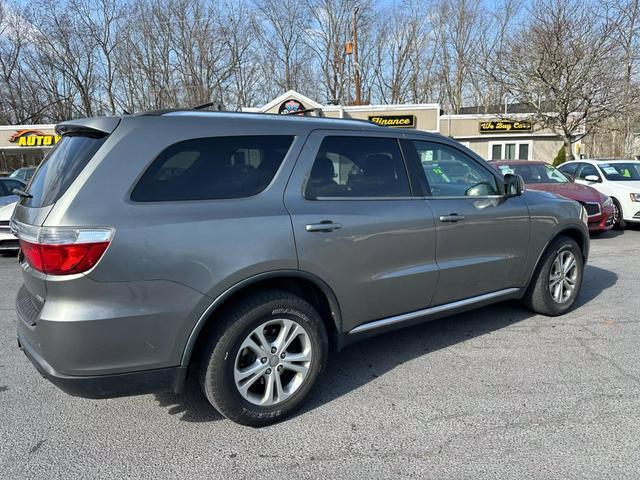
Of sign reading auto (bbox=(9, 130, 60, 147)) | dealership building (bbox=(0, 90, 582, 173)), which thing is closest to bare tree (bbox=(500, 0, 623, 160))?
dealership building (bbox=(0, 90, 582, 173))

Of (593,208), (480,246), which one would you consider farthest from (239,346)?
(593,208)

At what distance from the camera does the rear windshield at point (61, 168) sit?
235 cm

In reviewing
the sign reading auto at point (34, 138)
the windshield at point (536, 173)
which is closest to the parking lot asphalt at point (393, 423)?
the windshield at point (536, 173)

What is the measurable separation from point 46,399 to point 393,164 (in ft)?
9.61

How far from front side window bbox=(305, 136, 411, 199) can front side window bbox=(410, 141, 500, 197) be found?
11.8 inches

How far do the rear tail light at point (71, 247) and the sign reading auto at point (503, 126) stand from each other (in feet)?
86.8

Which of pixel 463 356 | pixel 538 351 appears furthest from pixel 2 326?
pixel 538 351

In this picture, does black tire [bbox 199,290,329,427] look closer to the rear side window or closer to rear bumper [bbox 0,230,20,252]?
the rear side window

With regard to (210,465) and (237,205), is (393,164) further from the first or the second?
(210,465)

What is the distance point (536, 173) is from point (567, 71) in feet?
43.9

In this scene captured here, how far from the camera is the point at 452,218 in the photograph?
11.4ft

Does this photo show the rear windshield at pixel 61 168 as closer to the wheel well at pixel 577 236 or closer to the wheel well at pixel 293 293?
the wheel well at pixel 293 293

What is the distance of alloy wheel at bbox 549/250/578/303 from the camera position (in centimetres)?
444

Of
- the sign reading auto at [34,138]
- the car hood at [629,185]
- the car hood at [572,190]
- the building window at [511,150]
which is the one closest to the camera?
the car hood at [572,190]
